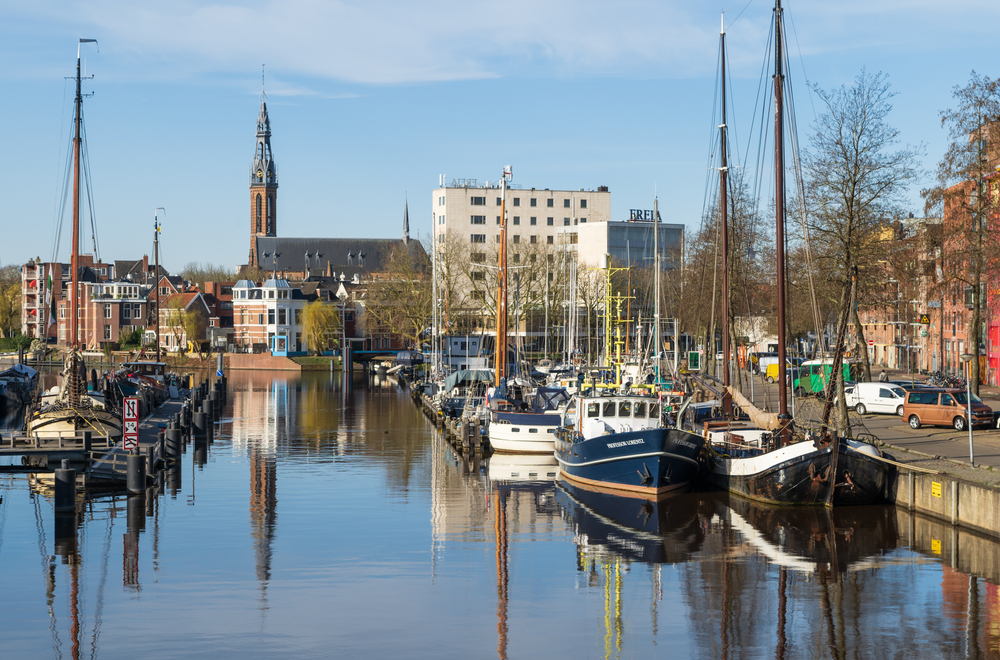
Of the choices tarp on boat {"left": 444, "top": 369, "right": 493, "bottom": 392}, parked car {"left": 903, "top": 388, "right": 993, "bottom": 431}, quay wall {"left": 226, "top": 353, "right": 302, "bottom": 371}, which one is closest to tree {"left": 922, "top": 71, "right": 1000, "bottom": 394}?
parked car {"left": 903, "top": 388, "right": 993, "bottom": 431}

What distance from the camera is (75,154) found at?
45750mm

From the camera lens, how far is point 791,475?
93.8 ft

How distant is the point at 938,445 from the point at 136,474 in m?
25.8

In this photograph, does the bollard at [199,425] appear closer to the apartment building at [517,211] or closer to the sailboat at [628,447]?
the sailboat at [628,447]

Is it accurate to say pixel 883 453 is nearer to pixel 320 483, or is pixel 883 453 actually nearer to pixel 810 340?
pixel 320 483

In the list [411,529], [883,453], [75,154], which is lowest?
[411,529]

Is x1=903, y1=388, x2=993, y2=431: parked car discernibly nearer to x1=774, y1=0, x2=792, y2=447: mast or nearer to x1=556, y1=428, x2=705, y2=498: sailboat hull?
x1=774, y1=0, x2=792, y2=447: mast

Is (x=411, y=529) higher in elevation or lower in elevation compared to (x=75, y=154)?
lower

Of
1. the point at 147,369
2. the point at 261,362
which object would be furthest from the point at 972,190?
the point at 261,362

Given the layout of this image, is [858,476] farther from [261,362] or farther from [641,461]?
[261,362]

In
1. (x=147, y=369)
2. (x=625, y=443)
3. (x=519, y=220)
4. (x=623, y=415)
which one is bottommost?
(x=625, y=443)

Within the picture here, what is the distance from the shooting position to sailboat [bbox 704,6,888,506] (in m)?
28.3

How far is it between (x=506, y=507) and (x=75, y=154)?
2682 centimetres

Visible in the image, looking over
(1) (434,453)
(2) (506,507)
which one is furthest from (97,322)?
(2) (506,507)
